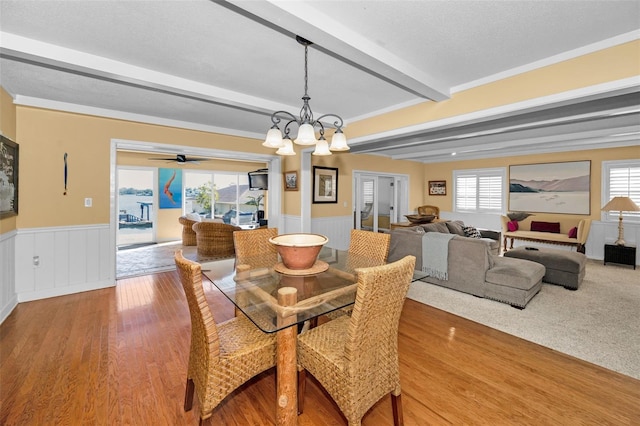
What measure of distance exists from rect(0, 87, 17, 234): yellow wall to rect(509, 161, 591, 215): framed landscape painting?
9076mm

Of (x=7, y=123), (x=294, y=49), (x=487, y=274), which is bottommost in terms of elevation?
(x=487, y=274)

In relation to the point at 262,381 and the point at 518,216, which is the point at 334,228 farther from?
the point at 518,216

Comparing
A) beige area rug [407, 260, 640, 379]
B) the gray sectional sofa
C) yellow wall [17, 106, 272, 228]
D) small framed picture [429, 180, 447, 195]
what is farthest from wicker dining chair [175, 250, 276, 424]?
small framed picture [429, 180, 447, 195]

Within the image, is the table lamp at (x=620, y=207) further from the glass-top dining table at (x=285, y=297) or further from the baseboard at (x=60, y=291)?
the baseboard at (x=60, y=291)

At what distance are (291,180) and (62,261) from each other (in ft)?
11.7

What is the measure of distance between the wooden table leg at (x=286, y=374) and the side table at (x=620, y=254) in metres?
6.64

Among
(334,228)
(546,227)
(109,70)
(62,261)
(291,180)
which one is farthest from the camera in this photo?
(546,227)

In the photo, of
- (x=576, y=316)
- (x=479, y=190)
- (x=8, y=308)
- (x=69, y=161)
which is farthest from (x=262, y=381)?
(x=479, y=190)

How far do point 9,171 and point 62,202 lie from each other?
0.67m

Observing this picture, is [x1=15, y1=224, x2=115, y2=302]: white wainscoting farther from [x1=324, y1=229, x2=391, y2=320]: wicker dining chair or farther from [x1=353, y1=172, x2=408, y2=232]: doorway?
[x1=353, y1=172, x2=408, y2=232]: doorway

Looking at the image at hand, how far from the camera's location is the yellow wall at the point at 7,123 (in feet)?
9.53

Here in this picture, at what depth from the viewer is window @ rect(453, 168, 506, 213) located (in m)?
7.25

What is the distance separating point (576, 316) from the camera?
9.96 feet

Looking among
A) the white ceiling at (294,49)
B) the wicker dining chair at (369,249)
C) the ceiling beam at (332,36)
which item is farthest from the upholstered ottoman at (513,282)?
the ceiling beam at (332,36)
